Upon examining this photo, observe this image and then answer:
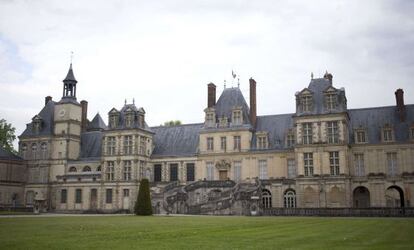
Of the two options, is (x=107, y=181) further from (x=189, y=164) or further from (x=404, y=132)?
(x=404, y=132)

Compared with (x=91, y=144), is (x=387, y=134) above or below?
below

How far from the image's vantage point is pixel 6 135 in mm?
69000

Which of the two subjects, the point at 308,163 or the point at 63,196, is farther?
the point at 63,196

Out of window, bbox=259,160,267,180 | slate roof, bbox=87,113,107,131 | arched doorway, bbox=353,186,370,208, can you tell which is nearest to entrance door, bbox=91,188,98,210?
slate roof, bbox=87,113,107,131

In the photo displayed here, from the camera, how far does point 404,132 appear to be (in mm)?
46750

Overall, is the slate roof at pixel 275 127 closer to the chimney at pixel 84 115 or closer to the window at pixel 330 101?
the window at pixel 330 101

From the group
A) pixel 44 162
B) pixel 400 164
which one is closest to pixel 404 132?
Answer: pixel 400 164

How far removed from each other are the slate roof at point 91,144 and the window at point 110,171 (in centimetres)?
374

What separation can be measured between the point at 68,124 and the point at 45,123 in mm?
4451

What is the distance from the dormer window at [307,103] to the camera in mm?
48375

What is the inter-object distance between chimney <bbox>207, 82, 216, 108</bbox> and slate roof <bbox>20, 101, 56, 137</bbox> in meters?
20.1

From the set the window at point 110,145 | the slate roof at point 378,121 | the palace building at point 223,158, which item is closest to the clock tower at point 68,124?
the palace building at point 223,158

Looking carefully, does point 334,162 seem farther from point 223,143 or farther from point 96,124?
point 96,124

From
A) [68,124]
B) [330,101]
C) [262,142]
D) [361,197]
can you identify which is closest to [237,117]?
[262,142]
